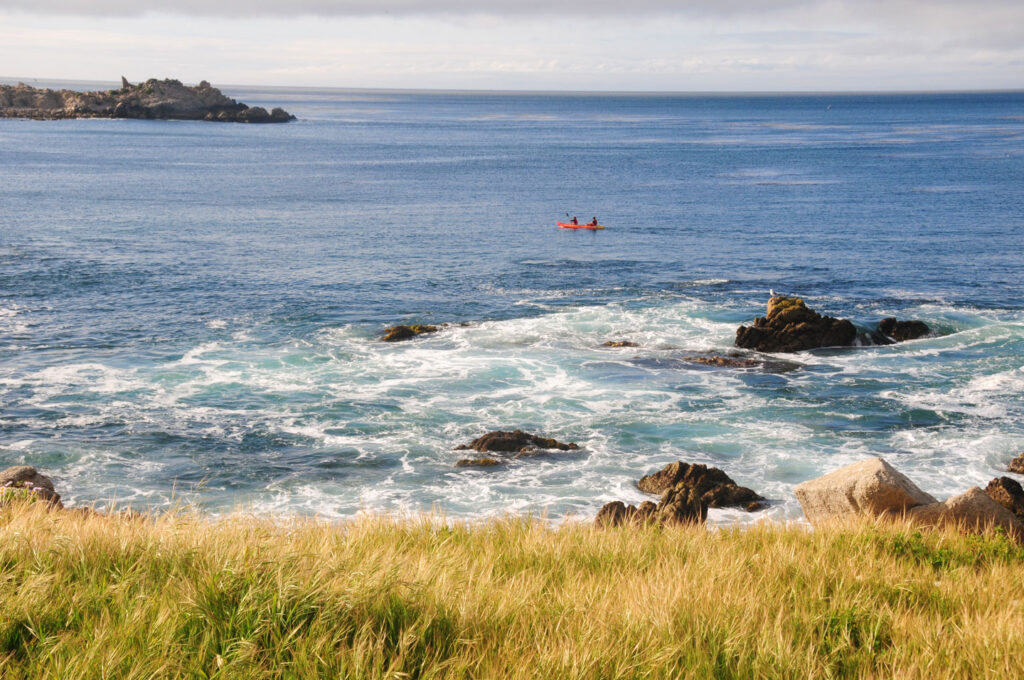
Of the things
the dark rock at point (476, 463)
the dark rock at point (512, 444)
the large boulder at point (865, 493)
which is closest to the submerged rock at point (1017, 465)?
the large boulder at point (865, 493)

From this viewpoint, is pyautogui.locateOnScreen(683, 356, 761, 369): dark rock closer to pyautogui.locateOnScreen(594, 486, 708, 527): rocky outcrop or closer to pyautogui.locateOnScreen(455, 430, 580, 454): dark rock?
pyautogui.locateOnScreen(455, 430, 580, 454): dark rock

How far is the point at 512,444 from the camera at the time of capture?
24078mm

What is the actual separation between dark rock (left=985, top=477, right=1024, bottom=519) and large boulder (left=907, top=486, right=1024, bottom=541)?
481cm

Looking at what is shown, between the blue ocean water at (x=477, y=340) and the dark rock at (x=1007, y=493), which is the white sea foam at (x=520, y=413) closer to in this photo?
the blue ocean water at (x=477, y=340)

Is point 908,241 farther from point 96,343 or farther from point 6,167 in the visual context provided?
point 6,167

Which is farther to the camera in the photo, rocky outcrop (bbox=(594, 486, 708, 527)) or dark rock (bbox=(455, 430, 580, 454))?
dark rock (bbox=(455, 430, 580, 454))

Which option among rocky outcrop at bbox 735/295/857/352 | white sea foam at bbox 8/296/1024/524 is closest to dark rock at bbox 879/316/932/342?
white sea foam at bbox 8/296/1024/524

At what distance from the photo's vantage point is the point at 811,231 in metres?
58.8

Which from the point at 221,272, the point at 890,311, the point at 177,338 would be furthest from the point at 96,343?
the point at 890,311

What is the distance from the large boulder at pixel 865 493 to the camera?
512 inches

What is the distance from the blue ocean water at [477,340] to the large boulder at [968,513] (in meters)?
6.76

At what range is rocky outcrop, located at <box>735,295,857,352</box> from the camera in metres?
33.2

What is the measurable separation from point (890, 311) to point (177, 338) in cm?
3120

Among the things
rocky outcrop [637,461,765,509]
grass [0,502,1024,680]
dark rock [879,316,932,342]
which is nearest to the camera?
grass [0,502,1024,680]
